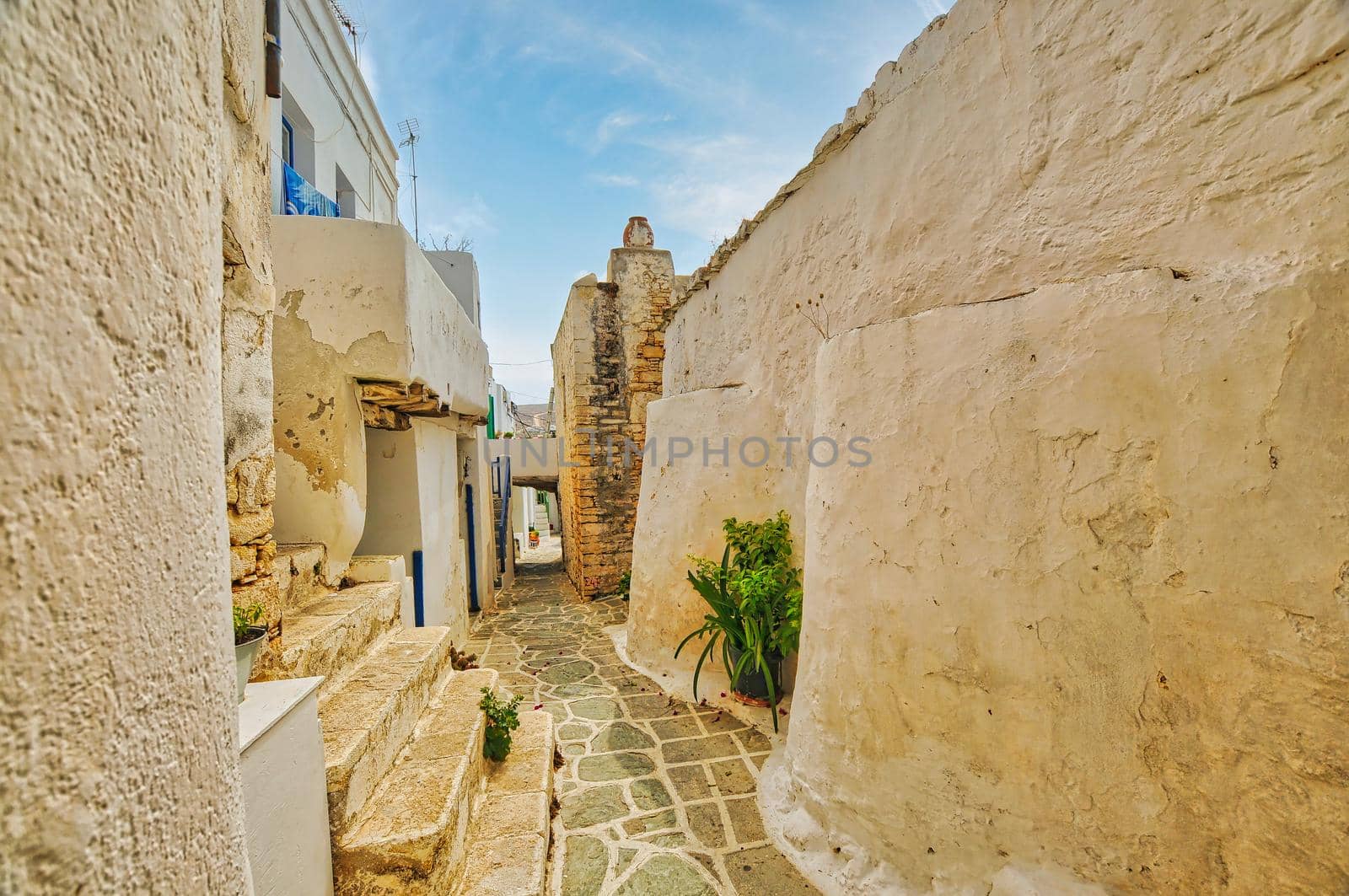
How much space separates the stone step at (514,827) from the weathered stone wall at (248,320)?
3.82 ft

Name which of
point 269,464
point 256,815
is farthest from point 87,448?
point 269,464

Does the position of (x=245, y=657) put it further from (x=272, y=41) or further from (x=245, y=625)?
(x=272, y=41)

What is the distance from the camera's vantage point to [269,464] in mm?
2146

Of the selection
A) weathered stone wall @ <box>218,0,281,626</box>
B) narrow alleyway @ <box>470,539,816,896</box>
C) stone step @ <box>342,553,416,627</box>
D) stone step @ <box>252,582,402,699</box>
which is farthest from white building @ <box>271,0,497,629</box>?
narrow alleyway @ <box>470,539,816,896</box>

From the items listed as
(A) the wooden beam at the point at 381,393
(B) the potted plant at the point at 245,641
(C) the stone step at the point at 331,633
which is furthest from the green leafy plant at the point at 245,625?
(A) the wooden beam at the point at 381,393

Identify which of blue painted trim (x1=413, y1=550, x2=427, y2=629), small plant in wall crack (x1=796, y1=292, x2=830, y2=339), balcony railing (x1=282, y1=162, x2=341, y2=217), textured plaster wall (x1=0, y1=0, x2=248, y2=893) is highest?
balcony railing (x1=282, y1=162, x2=341, y2=217)

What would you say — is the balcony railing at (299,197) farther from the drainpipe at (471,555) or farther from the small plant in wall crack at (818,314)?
the small plant in wall crack at (818,314)

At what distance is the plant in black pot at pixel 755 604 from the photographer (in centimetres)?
349

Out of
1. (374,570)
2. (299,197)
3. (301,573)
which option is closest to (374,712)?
(301,573)

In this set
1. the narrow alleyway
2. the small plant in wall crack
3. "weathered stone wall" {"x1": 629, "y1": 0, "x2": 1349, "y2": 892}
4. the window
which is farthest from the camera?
the window

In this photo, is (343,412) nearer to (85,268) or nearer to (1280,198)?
(85,268)

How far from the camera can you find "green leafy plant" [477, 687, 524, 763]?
2.82 meters

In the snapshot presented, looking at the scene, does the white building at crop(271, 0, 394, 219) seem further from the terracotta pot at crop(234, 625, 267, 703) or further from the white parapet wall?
the white parapet wall

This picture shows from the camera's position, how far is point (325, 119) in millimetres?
6746
